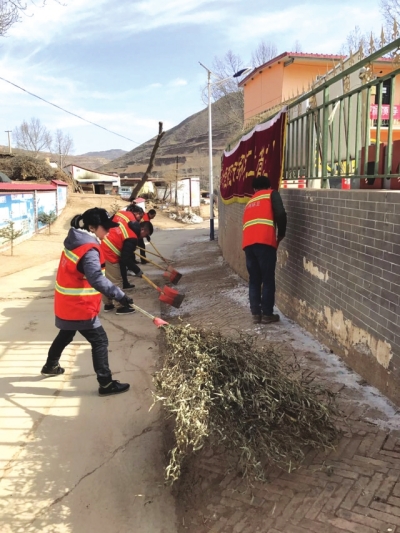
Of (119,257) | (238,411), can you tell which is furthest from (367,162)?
(119,257)

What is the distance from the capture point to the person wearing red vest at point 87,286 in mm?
3584

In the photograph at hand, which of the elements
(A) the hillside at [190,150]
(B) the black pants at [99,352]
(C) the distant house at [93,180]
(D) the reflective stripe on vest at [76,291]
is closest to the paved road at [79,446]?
(B) the black pants at [99,352]

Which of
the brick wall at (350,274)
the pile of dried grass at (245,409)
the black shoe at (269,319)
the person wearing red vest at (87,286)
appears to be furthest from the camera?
the black shoe at (269,319)

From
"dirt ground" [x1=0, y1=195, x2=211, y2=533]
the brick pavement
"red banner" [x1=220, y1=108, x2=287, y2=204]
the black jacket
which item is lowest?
"dirt ground" [x1=0, y1=195, x2=211, y2=533]

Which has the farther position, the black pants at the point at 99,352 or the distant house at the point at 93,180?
the distant house at the point at 93,180

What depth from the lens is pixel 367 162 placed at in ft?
11.2

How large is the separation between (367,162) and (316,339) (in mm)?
1787

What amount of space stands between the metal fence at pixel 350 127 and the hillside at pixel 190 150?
31.3 meters

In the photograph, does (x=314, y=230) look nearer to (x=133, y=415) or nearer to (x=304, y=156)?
(x=304, y=156)

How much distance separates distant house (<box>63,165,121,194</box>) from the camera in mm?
42719

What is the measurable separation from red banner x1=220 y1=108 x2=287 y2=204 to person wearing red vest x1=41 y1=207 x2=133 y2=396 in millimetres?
2631

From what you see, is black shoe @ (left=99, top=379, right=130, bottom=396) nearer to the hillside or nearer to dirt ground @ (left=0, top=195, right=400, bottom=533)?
dirt ground @ (left=0, top=195, right=400, bottom=533)

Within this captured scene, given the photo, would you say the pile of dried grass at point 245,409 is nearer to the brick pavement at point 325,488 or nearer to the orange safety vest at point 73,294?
the brick pavement at point 325,488

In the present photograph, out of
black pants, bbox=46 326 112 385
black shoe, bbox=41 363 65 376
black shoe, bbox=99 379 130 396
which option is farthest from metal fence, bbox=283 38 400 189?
black shoe, bbox=41 363 65 376
